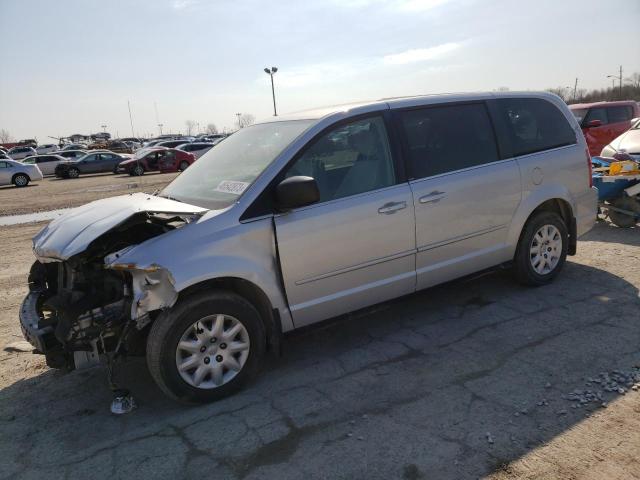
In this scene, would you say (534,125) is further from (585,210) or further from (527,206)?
(585,210)

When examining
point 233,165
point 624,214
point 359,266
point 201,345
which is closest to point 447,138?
point 359,266

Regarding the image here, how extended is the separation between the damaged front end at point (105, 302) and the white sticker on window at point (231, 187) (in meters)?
0.37

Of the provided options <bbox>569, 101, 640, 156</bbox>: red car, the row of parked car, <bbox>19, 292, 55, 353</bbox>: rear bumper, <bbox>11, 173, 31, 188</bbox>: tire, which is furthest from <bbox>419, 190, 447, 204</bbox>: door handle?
<bbox>11, 173, 31, 188</bbox>: tire

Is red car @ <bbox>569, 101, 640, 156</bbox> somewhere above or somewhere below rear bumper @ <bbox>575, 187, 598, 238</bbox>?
above

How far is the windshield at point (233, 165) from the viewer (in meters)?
3.62

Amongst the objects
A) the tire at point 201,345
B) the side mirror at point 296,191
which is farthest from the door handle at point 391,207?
the tire at point 201,345

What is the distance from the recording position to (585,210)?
513 centimetres

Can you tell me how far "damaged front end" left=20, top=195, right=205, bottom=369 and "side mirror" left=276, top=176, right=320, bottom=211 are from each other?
59 cm

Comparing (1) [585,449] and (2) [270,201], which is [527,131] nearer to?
(2) [270,201]

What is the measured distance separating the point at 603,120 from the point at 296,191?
12795 millimetres

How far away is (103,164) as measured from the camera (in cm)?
3139

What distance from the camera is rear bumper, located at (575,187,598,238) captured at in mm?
5082

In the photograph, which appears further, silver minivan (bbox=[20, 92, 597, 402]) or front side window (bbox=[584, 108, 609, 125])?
front side window (bbox=[584, 108, 609, 125])

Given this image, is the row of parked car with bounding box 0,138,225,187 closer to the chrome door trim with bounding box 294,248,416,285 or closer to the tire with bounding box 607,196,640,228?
the tire with bounding box 607,196,640,228
